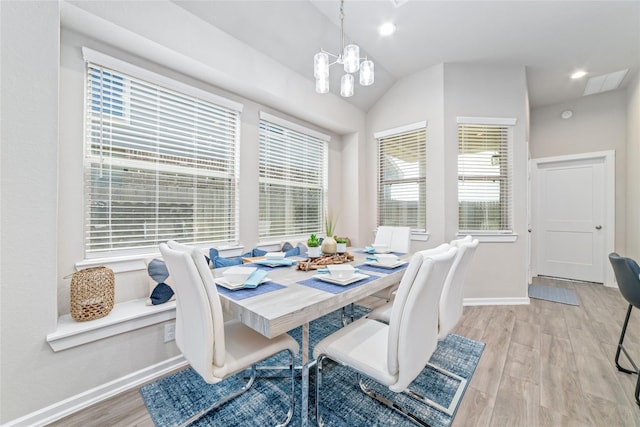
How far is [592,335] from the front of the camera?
2.42 metres

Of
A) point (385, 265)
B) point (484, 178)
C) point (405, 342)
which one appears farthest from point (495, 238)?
point (405, 342)

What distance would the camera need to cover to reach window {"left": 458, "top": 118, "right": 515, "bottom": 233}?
333cm

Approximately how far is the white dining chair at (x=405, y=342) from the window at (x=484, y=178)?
2.55 metres

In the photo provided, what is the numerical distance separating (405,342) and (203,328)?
882mm

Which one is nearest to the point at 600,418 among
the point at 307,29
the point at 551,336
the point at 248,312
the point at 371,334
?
the point at 551,336

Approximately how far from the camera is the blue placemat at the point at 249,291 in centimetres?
129

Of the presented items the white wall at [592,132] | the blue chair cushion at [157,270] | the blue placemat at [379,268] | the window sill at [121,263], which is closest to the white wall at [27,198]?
the window sill at [121,263]

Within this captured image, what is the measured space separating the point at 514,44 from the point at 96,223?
177 inches

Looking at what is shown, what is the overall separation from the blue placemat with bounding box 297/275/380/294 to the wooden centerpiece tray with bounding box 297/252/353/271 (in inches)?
8.9

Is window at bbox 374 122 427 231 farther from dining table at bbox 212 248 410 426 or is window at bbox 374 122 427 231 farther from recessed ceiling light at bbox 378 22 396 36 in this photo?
dining table at bbox 212 248 410 426

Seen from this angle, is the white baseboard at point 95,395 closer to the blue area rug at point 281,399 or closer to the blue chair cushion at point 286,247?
the blue area rug at point 281,399

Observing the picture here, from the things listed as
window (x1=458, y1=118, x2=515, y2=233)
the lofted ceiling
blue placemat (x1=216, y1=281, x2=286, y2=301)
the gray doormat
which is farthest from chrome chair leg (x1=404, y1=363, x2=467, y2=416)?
the lofted ceiling

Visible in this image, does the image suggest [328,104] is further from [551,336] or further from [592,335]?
[592,335]

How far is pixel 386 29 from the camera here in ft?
8.95
